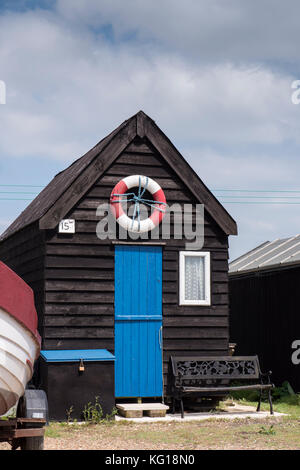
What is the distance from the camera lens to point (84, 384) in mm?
11930

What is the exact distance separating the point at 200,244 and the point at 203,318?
1.53 meters

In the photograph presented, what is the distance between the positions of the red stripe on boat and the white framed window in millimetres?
6498

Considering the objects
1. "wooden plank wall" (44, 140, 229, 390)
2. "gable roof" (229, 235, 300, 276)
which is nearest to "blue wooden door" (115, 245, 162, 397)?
"wooden plank wall" (44, 140, 229, 390)

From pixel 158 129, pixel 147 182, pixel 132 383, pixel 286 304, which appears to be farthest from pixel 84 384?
pixel 286 304

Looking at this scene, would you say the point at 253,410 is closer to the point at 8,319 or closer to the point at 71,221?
the point at 71,221

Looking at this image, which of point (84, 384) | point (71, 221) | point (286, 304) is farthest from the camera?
point (286, 304)

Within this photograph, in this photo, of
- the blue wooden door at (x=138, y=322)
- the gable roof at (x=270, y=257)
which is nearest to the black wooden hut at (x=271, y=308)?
the gable roof at (x=270, y=257)

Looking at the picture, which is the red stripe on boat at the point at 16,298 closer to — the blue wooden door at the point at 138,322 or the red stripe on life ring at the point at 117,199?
the blue wooden door at the point at 138,322

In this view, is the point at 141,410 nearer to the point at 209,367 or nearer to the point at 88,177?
the point at 209,367

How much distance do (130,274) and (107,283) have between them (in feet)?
1.66

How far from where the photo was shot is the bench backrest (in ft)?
43.5

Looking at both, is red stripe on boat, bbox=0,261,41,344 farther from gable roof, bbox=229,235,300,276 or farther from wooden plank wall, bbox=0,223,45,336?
gable roof, bbox=229,235,300,276

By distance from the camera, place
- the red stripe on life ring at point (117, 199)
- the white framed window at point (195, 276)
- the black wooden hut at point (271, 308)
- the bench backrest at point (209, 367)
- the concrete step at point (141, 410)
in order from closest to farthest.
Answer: the concrete step at point (141, 410) → the bench backrest at point (209, 367) → the red stripe on life ring at point (117, 199) → the white framed window at point (195, 276) → the black wooden hut at point (271, 308)

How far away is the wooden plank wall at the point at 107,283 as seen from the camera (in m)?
13.0
